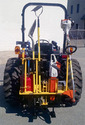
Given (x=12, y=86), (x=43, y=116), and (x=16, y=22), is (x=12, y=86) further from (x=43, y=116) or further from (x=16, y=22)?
(x=16, y=22)

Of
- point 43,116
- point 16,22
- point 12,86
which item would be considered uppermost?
point 16,22

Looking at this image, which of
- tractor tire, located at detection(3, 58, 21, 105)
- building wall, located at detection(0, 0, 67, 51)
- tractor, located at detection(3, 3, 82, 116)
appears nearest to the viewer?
tractor, located at detection(3, 3, 82, 116)

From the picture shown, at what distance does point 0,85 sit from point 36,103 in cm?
234

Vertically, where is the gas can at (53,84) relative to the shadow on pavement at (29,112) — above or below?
above

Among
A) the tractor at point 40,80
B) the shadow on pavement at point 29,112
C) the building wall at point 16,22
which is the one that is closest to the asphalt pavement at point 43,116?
the shadow on pavement at point 29,112

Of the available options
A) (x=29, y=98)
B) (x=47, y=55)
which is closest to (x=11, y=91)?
(x=29, y=98)

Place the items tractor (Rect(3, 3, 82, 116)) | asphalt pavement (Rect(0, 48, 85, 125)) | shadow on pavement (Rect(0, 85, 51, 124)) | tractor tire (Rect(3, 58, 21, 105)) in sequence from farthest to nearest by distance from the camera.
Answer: tractor tire (Rect(3, 58, 21, 105)) → shadow on pavement (Rect(0, 85, 51, 124)) → asphalt pavement (Rect(0, 48, 85, 125)) → tractor (Rect(3, 3, 82, 116))

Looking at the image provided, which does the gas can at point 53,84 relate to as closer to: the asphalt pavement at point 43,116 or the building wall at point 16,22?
the asphalt pavement at point 43,116

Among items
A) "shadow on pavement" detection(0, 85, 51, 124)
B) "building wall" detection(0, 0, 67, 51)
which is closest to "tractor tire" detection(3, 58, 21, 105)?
"shadow on pavement" detection(0, 85, 51, 124)

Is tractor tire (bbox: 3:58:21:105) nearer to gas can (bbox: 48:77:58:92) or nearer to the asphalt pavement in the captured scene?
the asphalt pavement

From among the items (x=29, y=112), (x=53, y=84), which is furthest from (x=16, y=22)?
(x=53, y=84)

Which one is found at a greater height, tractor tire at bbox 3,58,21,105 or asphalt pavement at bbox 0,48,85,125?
tractor tire at bbox 3,58,21,105

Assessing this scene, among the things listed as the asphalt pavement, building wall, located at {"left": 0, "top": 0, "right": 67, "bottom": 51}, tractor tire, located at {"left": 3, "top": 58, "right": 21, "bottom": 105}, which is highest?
building wall, located at {"left": 0, "top": 0, "right": 67, "bottom": 51}

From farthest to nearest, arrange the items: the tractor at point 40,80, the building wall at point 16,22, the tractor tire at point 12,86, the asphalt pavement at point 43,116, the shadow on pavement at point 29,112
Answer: the building wall at point 16,22, the tractor tire at point 12,86, the shadow on pavement at point 29,112, the asphalt pavement at point 43,116, the tractor at point 40,80
